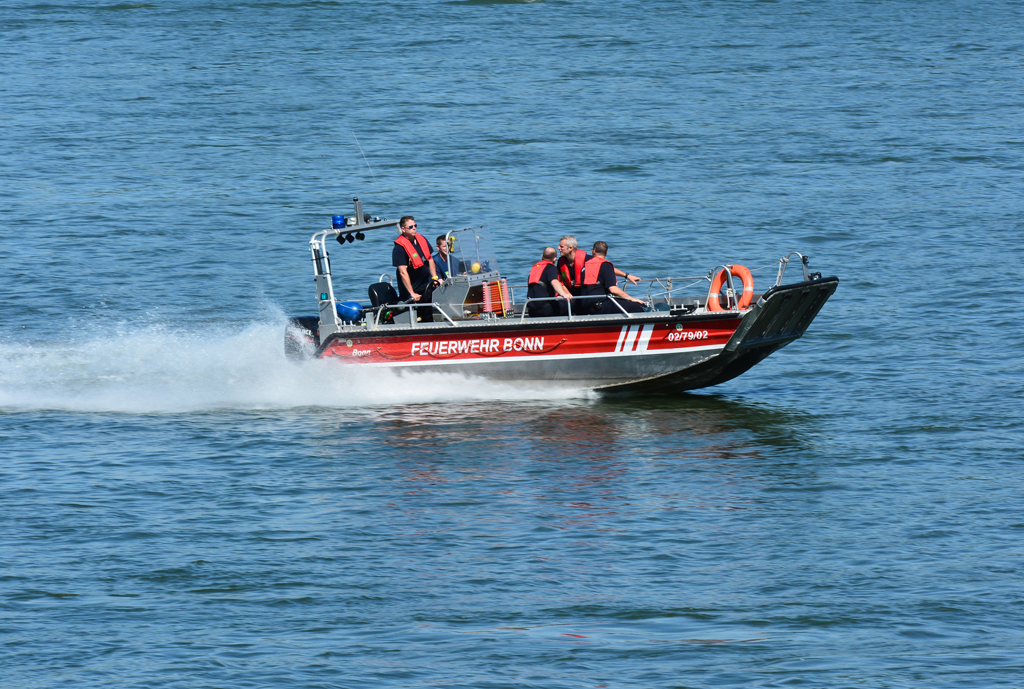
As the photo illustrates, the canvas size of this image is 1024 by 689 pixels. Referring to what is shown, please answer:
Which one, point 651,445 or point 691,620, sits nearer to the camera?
point 691,620

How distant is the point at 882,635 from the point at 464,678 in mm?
3444

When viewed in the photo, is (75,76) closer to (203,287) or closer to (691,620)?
(203,287)

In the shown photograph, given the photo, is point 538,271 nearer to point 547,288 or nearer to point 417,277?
point 547,288

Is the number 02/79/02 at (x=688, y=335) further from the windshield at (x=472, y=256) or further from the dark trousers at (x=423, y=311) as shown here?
the dark trousers at (x=423, y=311)

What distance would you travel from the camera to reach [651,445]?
16.4m

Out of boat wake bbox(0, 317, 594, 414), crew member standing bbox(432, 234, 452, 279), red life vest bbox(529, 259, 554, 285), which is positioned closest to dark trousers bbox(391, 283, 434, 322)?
crew member standing bbox(432, 234, 452, 279)

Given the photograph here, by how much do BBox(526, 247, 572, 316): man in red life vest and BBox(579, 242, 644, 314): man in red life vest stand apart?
A: 31 cm

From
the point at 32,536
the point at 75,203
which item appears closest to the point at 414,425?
the point at 32,536

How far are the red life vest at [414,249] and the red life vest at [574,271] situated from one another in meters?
1.81

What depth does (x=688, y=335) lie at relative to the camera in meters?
17.3

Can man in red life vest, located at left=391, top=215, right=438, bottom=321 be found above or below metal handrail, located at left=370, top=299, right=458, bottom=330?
above

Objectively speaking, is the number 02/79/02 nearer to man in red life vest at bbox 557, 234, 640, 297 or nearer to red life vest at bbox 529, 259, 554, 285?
man in red life vest at bbox 557, 234, 640, 297

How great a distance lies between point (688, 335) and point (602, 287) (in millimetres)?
1247

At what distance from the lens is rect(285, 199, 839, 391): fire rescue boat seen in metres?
17.3
